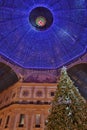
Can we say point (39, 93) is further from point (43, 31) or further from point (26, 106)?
point (43, 31)

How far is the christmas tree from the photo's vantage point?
15705mm

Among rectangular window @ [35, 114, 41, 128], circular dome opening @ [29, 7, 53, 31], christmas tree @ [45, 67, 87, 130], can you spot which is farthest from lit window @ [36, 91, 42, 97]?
christmas tree @ [45, 67, 87, 130]

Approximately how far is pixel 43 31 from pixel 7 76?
9140 mm

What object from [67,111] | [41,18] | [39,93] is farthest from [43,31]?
[67,111]

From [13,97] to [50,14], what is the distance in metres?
13.9

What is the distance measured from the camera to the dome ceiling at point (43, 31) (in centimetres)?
3644

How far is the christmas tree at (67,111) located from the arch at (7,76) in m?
21.0

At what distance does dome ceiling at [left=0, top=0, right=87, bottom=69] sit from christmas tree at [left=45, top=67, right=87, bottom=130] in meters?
20.7

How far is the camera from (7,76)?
37.5 meters

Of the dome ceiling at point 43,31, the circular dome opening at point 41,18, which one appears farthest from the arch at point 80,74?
the circular dome opening at point 41,18

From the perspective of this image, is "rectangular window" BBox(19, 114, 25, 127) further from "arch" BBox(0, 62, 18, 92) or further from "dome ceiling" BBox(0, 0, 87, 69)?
"dome ceiling" BBox(0, 0, 87, 69)

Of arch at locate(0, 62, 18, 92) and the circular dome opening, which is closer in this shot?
the circular dome opening

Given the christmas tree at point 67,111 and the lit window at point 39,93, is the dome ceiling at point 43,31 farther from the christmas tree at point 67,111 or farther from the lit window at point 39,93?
the christmas tree at point 67,111

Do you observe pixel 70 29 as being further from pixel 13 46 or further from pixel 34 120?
pixel 34 120
